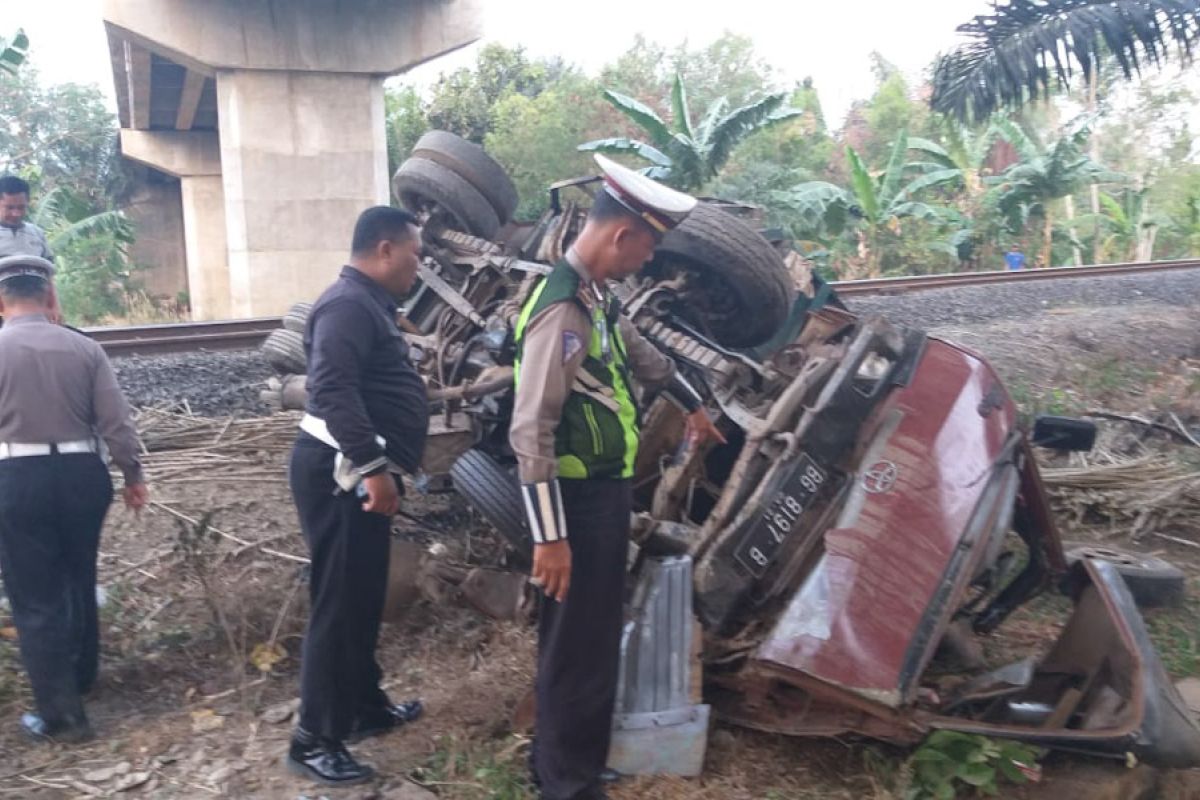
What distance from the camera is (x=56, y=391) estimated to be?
3.82 metres

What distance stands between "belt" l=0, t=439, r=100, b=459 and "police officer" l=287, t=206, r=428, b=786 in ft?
2.96

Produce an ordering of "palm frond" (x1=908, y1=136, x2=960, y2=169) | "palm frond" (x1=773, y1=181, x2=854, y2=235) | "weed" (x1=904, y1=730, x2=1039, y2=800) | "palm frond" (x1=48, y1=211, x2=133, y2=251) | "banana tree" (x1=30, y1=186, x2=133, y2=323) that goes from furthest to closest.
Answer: "banana tree" (x1=30, y1=186, x2=133, y2=323) → "palm frond" (x1=908, y1=136, x2=960, y2=169) → "palm frond" (x1=48, y1=211, x2=133, y2=251) → "palm frond" (x1=773, y1=181, x2=854, y2=235) → "weed" (x1=904, y1=730, x2=1039, y2=800)

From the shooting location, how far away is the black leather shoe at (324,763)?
3.47 metres

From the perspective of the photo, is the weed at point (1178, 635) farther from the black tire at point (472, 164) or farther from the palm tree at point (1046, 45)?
the palm tree at point (1046, 45)

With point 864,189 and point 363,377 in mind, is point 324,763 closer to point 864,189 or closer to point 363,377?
point 363,377

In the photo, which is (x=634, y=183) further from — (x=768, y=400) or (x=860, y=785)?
(x=860, y=785)

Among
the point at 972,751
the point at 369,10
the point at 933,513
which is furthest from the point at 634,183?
the point at 369,10

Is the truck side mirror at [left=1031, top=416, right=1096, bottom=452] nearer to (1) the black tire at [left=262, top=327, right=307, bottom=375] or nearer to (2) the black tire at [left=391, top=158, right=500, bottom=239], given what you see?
(2) the black tire at [left=391, top=158, right=500, bottom=239]

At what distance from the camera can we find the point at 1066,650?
3.90 m

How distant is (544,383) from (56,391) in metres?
1.90

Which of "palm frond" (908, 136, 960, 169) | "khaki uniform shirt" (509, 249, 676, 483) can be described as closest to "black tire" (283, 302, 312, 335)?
"khaki uniform shirt" (509, 249, 676, 483)

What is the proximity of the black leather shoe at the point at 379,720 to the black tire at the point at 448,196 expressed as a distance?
3142 mm

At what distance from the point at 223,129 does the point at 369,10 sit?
2.84 m

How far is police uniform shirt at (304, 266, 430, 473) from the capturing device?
10.9ft
